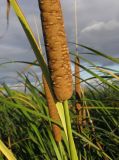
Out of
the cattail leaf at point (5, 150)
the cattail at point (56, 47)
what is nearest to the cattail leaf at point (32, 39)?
the cattail at point (56, 47)

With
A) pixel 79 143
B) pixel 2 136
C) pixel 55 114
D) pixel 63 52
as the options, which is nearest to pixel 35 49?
pixel 63 52

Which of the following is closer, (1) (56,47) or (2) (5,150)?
(1) (56,47)

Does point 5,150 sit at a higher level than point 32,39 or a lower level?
lower

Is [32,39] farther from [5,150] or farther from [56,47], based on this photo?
[5,150]

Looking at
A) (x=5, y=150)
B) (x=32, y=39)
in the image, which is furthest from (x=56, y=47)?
(x=5, y=150)

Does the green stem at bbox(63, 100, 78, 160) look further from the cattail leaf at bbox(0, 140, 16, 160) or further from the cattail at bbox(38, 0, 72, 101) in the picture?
the cattail leaf at bbox(0, 140, 16, 160)

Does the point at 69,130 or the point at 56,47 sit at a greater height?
the point at 56,47

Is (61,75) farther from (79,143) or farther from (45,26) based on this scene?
(79,143)

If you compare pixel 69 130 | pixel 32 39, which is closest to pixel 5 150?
pixel 69 130
